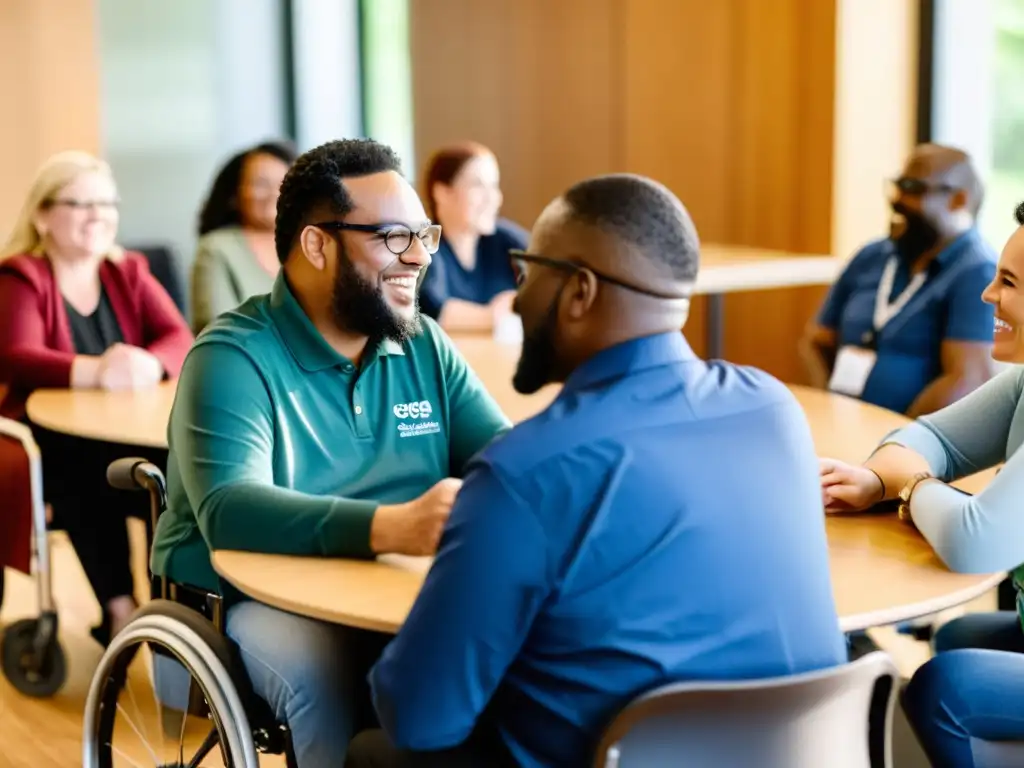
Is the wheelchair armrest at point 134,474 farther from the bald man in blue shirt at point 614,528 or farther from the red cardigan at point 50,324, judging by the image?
the bald man in blue shirt at point 614,528

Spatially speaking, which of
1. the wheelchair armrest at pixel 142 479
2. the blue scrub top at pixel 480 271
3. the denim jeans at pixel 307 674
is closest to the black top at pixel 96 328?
the blue scrub top at pixel 480 271

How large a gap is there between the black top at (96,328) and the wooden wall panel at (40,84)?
7.72ft

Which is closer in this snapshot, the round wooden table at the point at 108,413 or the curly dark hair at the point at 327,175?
the curly dark hair at the point at 327,175

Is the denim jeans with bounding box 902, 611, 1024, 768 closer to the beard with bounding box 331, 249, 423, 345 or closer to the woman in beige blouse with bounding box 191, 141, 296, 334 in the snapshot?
the beard with bounding box 331, 249, 423, 345

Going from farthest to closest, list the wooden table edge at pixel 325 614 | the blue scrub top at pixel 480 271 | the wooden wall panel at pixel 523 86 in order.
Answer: the wooden wall panel at pixel 523 86 < the blue scrub top at pixel 480 271 < the wooden table edge at pixel 325 614

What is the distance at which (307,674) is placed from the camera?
7.00 ft

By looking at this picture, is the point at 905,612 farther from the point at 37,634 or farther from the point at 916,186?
the point at 37,634

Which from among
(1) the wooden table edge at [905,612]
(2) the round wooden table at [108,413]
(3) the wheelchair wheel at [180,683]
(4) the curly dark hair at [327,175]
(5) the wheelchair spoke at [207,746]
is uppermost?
(4) the curly dark hair at [327,175]

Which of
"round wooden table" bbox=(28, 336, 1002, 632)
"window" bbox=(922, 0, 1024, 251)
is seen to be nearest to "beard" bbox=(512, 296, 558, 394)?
"round wooden table" bbox=(28, 336, 1002, 632)

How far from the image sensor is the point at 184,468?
2.17 m

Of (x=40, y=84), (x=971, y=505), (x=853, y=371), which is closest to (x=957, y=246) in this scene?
(x=853, y=371)

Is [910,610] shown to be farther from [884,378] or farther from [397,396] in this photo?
[884,378]

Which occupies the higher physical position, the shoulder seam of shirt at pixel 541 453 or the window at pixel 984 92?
the window at pixel 984 92

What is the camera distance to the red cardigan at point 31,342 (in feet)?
11.5
